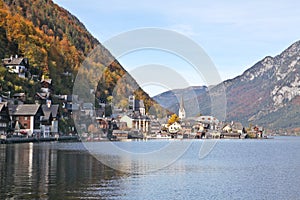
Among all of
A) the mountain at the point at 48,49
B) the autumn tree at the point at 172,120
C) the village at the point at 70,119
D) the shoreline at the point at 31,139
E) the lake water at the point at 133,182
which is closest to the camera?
the lake water at the point at 133,182

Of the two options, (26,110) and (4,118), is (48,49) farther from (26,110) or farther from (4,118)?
(4,118)

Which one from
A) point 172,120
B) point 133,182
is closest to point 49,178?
point 133,182

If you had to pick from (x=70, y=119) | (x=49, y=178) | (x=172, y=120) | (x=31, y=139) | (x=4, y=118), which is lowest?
(x=49, y=178)

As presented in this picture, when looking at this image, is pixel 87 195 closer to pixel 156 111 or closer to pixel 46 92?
pixel 46 92

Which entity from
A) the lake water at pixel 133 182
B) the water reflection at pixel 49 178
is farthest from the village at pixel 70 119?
the lake water at pixel 133 182

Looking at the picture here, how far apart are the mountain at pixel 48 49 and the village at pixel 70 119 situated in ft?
9.69

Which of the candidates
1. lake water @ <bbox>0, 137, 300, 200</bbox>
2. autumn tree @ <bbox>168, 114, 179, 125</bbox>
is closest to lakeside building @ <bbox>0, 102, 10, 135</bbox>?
lake water @ <bbox>0, 137, 300, 200</bbox>

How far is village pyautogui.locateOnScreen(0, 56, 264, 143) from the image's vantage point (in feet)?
282

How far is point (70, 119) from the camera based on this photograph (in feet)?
379

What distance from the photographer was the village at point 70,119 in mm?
85812

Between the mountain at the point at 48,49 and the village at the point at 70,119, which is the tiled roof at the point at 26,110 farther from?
the mountain at the point at 48,49

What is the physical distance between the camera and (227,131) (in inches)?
A: 7702

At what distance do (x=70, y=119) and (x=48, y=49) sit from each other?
27.6 m

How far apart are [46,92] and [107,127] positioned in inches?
972
